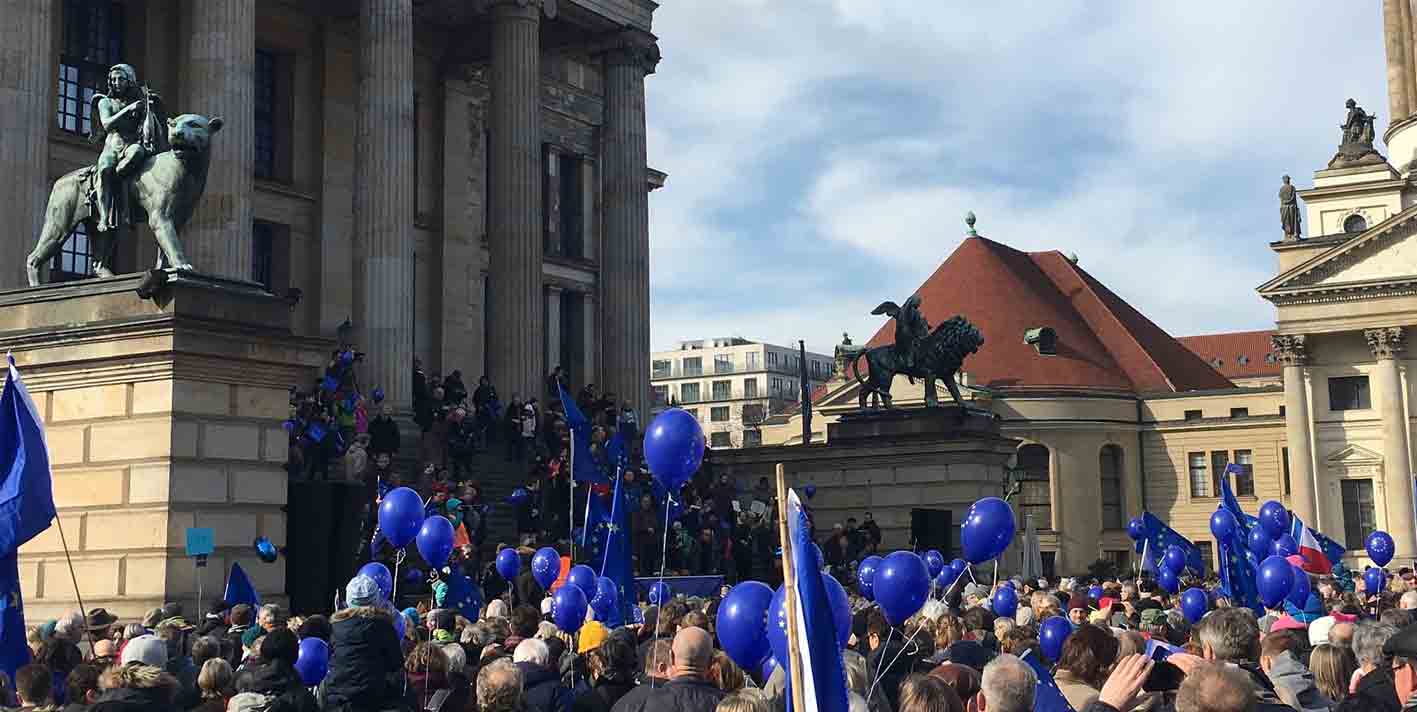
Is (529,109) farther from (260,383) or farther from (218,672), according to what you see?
(218,672)

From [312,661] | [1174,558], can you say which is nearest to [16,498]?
[312,661]

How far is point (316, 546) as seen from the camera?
17.7 meters

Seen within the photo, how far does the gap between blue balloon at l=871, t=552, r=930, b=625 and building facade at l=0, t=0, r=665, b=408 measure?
1924cm

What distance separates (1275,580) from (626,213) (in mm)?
26076

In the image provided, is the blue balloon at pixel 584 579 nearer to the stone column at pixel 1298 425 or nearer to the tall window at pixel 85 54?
the tall window at pixel 85 54

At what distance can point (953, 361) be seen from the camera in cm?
3147

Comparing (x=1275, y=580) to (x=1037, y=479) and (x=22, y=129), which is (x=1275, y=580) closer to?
(x=22, y=129)

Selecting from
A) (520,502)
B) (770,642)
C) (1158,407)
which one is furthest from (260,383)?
(1158,407)

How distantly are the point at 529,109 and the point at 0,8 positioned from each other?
12.0m

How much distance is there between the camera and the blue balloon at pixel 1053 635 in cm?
993

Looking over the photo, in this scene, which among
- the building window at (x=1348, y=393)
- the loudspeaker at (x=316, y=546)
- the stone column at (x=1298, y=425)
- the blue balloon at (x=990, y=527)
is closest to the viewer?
the blue balloon at (x=990, y=527)

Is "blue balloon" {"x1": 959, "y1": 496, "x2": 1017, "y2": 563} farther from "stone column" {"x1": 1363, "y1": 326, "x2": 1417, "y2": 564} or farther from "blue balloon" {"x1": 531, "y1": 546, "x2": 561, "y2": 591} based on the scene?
"stone column" {"x1": 1363, "y1": 326, "x2": 1417, "y2": 564}

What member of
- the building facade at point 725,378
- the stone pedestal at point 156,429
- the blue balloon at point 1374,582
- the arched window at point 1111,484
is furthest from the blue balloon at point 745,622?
the building facade at point 725,378

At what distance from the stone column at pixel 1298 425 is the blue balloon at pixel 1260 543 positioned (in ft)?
172
